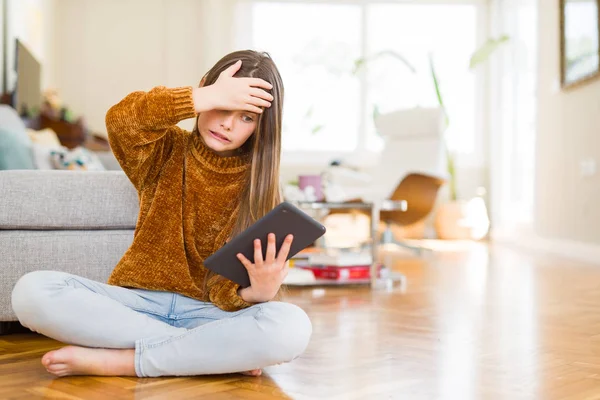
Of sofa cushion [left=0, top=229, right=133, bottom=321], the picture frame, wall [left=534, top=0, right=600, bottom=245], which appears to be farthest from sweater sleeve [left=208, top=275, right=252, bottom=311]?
the picture frame

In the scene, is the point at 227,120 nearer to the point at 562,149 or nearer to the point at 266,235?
the point at 266,235

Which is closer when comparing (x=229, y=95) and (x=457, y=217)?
(x=229, y=95)

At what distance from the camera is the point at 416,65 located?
655 centimetres

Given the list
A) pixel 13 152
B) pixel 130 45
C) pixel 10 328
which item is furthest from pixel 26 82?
pixel 10 328

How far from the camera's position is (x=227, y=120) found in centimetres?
132

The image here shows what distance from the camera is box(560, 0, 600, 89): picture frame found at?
13.6 feet

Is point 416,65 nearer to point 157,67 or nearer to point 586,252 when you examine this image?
point 157,67

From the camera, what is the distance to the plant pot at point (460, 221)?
6.16 meters

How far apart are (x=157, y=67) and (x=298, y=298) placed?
14.0 ft

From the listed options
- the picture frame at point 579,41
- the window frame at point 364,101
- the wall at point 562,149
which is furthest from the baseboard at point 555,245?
the picture frame at point 579,41

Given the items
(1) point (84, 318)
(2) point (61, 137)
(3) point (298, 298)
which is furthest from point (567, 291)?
(2) point (61, 137)

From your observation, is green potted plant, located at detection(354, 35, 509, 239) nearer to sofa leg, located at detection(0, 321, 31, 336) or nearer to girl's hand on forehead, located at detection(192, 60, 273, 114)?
sofa leg, located at detection(0, 321, 31, 336)

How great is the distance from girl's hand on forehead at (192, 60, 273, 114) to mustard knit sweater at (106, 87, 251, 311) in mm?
119

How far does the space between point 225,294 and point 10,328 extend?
0.78m
